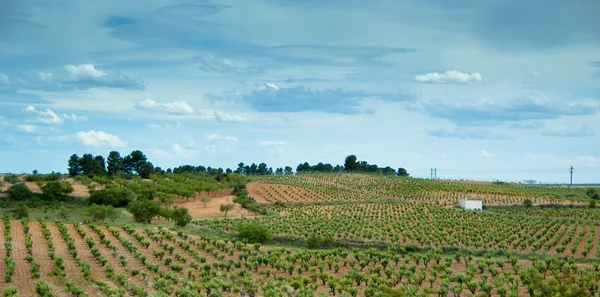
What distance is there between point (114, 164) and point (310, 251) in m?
115

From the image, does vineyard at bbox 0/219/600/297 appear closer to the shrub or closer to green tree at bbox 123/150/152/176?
the shrub

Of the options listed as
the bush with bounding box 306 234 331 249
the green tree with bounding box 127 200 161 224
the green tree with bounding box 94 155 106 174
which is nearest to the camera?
the bush with bounding box 306 234 331 249

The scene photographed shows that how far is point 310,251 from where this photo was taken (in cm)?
5562

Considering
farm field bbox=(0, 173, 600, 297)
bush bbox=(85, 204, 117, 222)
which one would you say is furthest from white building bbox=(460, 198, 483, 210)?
bush bbox=(85, 204, 117, 222)

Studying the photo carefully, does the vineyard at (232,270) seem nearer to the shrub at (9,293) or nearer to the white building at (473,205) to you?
the shrub at (9,293)

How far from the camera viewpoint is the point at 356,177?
152m

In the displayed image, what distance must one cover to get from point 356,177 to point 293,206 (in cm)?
4764

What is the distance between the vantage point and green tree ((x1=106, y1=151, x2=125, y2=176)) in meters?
161

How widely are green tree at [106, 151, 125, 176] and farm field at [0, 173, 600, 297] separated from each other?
163 feet

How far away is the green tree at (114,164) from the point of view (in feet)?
527

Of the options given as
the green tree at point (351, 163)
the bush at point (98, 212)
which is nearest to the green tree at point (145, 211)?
the bush at point (98, 212)

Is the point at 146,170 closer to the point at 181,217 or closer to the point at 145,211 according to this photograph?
the point at 145,211

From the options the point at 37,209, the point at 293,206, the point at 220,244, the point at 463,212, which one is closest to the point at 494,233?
the point at 463,212

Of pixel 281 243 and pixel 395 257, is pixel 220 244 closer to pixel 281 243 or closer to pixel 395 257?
pixel 281 243
